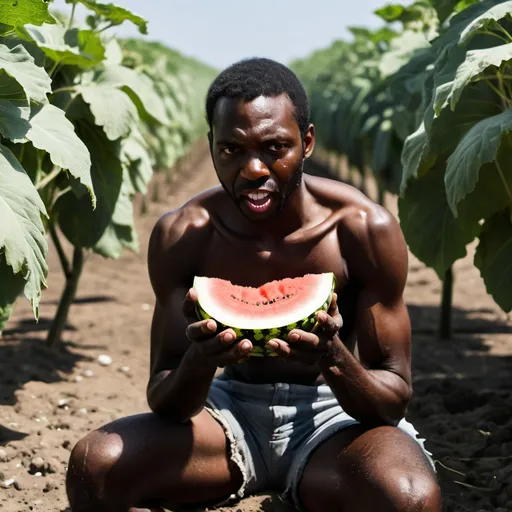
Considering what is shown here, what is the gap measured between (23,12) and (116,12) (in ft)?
3.76

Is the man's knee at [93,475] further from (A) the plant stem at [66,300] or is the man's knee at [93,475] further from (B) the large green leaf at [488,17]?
(A) the plant stem at [66,300]

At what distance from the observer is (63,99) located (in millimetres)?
5156

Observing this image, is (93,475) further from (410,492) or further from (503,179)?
(503,179)

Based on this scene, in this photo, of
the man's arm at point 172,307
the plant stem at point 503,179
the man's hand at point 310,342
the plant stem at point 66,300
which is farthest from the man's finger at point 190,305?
the plant stem at point 66,300

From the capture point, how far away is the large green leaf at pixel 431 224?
5059 mm

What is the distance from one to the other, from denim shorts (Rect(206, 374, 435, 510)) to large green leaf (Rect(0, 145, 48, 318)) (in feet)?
2.47

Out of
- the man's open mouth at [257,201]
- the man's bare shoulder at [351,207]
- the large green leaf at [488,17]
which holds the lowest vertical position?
the man's bare shoulder at [351,207]

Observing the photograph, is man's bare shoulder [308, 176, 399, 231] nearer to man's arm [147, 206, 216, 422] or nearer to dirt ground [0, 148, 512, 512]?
man's arm [147, 206, 216, 422]

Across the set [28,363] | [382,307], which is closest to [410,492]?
[382,307]

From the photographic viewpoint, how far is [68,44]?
209 inches

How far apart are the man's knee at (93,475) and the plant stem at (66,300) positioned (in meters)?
2.90

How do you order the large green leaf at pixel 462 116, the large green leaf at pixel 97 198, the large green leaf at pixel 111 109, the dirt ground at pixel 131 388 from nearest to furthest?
1. the dirt ground at pixel 131 388
2. the large green leaf at pixel 462 116
3. the large green leaf at pixel 111 109
4. the large green leaf at pixel 97 198

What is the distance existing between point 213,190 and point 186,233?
0.76ft

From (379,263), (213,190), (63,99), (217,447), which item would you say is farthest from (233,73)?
(63,99)
